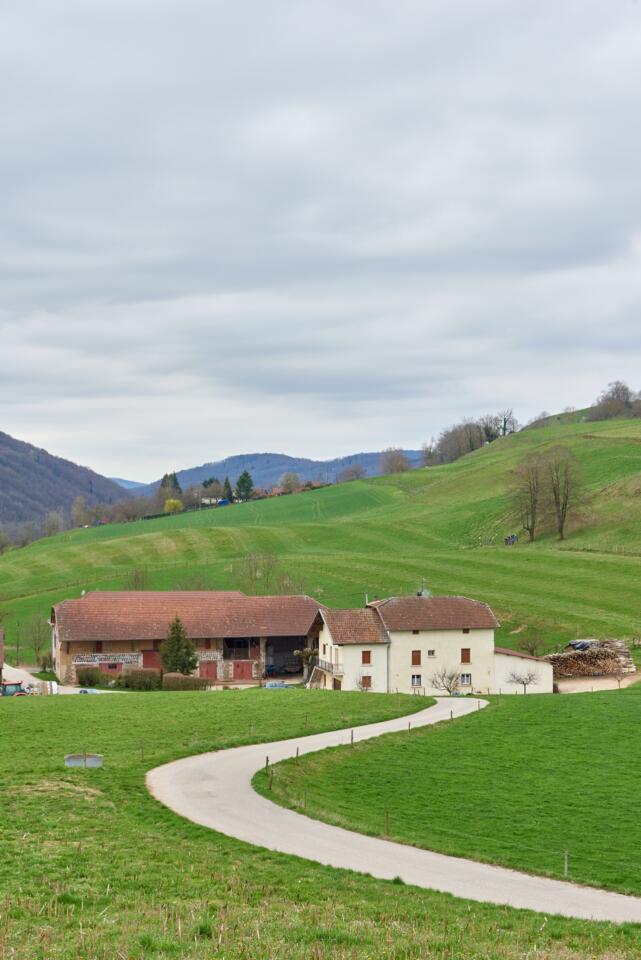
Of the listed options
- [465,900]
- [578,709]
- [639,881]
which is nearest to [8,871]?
[465,900]

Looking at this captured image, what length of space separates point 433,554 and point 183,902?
101 m

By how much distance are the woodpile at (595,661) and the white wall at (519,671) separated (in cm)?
175

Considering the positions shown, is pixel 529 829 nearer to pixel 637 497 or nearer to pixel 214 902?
pixel 214 902

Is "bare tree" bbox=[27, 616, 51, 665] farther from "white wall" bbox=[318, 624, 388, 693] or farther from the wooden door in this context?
"white wall" bbox=[318, 624, 388, 693]

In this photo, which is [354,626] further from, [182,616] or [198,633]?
[182,616]

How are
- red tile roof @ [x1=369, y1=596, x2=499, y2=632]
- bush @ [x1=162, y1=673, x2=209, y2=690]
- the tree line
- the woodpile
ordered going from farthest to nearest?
1. the tree line
2. red tile roof @ [x1=369, y1=596, x2=499, y2=632]
3. bush @ [x1=162, y1=673, x2=209, y2=690]
4. the woodpile

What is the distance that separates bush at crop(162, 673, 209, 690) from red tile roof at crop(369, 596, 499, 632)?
14978 mm

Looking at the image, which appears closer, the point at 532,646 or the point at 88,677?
the point at 532,646

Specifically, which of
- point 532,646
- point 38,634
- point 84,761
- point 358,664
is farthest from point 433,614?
point 84,761

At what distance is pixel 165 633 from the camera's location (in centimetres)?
8456

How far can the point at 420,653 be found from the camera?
7544cm

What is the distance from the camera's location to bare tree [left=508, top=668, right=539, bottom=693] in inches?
2872

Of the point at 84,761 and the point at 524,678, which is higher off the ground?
the point at 84,761

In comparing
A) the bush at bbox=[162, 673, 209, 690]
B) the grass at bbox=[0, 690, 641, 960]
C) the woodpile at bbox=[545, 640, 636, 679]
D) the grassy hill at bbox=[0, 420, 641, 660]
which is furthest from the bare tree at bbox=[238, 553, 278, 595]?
the grass at bbox=[0, 690, 641, 960]
